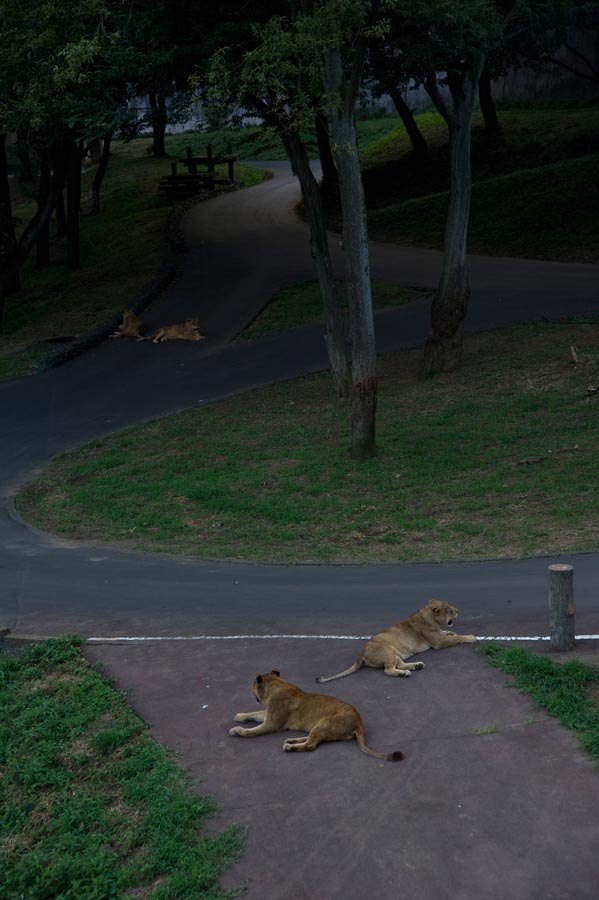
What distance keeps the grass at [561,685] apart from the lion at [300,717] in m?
1.40

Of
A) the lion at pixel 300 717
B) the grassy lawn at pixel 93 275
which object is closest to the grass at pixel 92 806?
the lion at pixel 300 717

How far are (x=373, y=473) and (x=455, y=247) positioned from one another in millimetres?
7553

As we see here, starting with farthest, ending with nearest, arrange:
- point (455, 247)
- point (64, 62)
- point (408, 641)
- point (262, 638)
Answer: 1. point (455, 247)
2. point (64, 62)
3. point (262, 638)
4. point (408, 641)

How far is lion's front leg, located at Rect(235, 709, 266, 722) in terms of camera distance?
8867mm

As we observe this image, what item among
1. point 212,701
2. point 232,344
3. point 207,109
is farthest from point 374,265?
point 212,701

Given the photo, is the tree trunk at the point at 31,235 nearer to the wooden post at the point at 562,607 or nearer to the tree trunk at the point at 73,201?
the tree trunk at the point at 73,201

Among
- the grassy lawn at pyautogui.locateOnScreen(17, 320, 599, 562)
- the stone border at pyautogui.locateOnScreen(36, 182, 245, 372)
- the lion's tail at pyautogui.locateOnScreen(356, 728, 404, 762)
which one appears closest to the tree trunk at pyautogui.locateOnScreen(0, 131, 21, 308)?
the stone border at pyautogui.locateOnScreen(36, 182, 245, 372)

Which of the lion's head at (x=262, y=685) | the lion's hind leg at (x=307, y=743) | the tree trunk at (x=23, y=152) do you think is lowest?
the lion's hind leg at (x=307, y=743)

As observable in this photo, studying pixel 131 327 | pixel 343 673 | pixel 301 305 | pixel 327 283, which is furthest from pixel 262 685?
pixel 301 305

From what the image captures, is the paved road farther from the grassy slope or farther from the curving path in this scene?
the grassy slope

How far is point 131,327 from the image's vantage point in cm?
3119

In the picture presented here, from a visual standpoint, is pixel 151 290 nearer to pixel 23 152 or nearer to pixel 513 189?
pixel 23 152

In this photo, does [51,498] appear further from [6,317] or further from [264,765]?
[6,317]

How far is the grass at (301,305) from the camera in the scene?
100 feet
